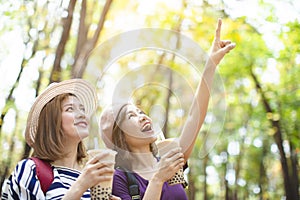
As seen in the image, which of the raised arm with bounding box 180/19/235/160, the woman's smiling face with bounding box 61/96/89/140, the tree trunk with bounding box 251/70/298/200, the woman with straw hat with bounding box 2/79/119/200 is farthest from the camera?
the tree trunk with bounding box 251/70/298/200

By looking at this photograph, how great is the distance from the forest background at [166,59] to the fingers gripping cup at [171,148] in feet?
0.39

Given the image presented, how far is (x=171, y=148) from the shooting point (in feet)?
6.23

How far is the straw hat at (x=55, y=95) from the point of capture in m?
2.04

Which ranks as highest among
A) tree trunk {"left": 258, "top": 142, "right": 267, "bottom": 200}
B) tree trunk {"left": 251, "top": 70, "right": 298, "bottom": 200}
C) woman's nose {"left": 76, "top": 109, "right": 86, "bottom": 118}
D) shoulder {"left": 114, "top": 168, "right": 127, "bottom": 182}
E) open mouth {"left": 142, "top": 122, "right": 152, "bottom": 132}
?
tree trunk {"left": 258, "top": 142, "right": 267, "bottom": 200}

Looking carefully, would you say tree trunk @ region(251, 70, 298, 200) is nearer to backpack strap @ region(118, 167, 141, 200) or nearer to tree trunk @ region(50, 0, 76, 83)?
tree trunk @ region(50, 0, 76, 83)

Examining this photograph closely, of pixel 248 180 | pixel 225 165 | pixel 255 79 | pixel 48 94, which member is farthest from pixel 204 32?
pixel 248 180

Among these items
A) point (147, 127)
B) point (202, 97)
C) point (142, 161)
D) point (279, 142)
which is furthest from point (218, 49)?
point (279, 142)

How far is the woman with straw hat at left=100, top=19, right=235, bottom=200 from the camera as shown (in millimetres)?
2066

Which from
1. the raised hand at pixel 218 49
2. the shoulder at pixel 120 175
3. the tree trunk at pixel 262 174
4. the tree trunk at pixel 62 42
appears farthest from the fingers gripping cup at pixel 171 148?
the tree trunk at pixel 262 174

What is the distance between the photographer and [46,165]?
1979 mm

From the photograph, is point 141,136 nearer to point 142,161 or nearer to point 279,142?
point 142,161

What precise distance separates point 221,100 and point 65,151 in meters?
0.68

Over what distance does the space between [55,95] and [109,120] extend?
0.83ft

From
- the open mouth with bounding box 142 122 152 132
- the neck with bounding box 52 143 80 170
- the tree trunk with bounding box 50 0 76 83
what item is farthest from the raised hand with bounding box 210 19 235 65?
the tree trunk with bounding box 50 0 76 83
